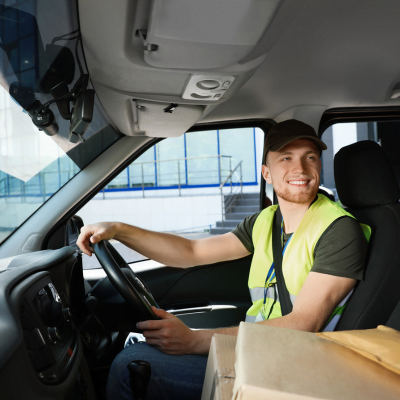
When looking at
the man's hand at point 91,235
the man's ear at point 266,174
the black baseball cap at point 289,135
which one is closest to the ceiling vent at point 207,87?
the black baseball cap at point 289,135

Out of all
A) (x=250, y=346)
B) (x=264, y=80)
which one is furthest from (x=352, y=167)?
(x=250, y=346)

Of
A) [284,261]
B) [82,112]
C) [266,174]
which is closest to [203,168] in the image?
[266,174]

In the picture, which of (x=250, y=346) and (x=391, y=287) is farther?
(x=391, y=287)

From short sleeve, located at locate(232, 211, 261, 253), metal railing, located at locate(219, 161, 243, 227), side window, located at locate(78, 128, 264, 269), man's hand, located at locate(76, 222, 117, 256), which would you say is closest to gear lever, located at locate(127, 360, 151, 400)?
man's hand, located at locate(76, 222, 117, 256)

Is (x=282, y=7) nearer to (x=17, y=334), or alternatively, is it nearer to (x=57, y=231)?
(x=17, y=334)

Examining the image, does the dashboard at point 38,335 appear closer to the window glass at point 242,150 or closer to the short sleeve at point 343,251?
the short sleeve at point 343,251

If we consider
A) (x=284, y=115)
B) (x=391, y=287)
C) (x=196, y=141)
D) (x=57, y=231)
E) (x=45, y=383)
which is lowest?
(x=45, y=383)

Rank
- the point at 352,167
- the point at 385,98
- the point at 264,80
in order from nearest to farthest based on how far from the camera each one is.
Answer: the point at 352,167 → the point at 264,80 → the point at 385,98

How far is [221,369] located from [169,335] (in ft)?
2.11

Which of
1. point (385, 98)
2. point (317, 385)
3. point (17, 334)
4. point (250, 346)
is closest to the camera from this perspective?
point (317, 385)

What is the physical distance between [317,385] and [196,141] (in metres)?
A: 12.0

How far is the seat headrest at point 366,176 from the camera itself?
4.79ft

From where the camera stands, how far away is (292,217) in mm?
1614

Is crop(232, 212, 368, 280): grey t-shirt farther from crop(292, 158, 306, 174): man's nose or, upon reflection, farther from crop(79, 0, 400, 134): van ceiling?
crop(79, 0, 400, 134): van ceiling
